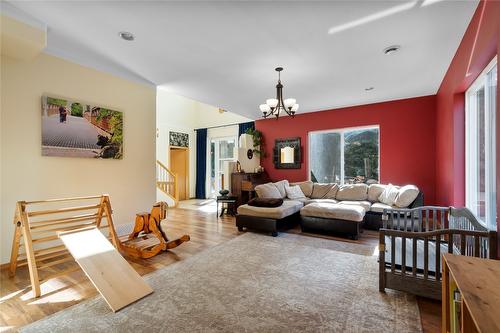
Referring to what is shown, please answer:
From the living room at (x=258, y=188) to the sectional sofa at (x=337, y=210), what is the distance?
37mm

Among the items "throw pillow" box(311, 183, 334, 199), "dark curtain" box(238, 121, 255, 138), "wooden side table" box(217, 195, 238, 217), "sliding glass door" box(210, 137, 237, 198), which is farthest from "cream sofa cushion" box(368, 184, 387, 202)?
"sliding glass door" box(210, 137, 237, 198)

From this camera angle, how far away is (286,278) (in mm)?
2455

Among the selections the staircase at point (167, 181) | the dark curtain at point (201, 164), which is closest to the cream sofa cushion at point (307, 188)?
the staircase at point (167, 181)

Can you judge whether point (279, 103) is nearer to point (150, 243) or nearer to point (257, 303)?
point (257, 303)

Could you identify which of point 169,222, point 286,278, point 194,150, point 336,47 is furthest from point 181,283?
point 194,150

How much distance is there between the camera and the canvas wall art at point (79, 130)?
302cm

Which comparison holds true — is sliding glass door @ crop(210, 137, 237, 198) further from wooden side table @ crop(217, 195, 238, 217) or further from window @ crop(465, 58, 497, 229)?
window @ crop(465, 58, 497, 229)

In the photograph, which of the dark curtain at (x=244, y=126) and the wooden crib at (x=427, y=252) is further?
the dark curtain at (x=244, y=126)

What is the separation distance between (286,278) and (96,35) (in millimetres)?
3450

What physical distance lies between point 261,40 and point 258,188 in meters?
2.80

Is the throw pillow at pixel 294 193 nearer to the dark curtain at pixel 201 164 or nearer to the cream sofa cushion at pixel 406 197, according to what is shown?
the cream sofa cushion at pixel 406 197

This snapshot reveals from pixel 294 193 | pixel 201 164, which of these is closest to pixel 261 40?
pixel 294 193

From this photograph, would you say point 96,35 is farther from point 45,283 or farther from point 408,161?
point 408,161

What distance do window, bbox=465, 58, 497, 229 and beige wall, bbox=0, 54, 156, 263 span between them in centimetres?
463
